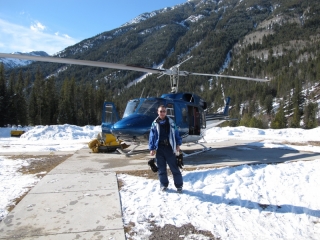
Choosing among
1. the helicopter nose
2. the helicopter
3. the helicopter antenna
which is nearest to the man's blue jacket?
the helicopter

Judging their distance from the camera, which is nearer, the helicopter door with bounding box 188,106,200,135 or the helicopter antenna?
the helicopter antenna

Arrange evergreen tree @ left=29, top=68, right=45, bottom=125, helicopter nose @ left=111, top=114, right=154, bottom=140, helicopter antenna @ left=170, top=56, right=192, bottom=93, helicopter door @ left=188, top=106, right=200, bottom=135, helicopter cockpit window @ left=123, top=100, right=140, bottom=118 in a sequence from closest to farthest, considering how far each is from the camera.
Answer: helicopter nose @ left=111, top=114, right=154, bottom=140 → helicopter cockpit window @ left=123, top=100, right=140, bottom=118 → helicopter antenna @ left=170, top=56, right=192, bottom=93 → helicopter door @ left=188, top=106, right=200, bottom=135 → evergreen tree @ left=29, top=68, right=45, bottom=125

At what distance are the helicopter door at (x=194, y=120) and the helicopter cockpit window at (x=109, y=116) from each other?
10.8 ft

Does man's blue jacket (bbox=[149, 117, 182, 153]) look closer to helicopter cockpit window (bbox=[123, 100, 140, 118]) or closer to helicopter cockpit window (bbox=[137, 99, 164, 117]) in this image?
helicopter cockpit window (bbox=[137, 99, 164, 117])

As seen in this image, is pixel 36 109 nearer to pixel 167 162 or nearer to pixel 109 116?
pixel 109 116

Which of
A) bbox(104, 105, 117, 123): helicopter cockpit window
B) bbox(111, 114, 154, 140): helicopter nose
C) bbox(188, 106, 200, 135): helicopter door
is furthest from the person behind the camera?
bbox(104, 105, 117, 123): helicopter cockpit window

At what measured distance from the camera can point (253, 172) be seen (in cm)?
564

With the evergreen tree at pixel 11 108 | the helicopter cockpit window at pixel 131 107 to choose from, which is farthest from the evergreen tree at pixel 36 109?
the helicopter cockpit window at pixel 131 107

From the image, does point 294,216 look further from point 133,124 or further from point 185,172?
point 133,124

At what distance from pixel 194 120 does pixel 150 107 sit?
6.77ft

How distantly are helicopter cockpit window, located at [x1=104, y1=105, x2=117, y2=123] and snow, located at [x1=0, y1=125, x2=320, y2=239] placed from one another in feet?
15.8

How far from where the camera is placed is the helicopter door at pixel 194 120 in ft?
30.8

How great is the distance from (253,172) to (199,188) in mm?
1666

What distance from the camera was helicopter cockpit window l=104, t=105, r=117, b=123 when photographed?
34.7 ft
